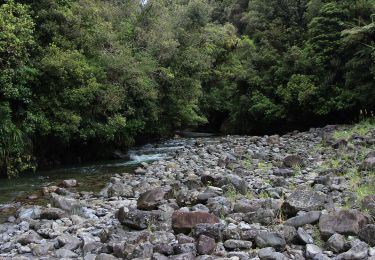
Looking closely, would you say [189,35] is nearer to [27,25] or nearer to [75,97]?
[75,97]

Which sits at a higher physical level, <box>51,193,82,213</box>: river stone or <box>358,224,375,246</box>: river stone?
<box>358,224,375,246</box>: river stone

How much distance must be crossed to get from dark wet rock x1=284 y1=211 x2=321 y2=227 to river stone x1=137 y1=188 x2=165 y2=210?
2.74 meters

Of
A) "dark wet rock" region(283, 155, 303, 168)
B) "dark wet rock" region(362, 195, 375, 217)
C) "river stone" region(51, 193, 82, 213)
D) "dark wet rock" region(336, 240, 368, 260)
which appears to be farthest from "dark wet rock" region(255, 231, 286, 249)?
"dark wet rock" region(283, 155, 303, 168)

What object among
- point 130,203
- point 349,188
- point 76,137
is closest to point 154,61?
point 76,137

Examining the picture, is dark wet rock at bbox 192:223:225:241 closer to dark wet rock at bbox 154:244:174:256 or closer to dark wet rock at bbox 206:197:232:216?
dark wet rock at bbox 154:244:174:256

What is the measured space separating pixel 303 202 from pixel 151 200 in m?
2.86

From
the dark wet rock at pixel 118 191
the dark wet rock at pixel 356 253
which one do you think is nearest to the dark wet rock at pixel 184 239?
the dark wet rock at pixel 356 253

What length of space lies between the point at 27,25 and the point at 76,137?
5.18 metres

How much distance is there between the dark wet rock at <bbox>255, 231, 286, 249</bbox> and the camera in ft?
17.7

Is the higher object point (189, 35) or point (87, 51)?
point (189, 35)

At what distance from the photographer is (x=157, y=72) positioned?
23141 mm

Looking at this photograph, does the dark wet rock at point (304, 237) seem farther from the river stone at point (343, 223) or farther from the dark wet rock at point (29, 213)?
the dark wet rock at point (29, 213)

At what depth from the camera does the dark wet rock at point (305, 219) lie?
19.7ft

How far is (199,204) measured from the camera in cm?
769
